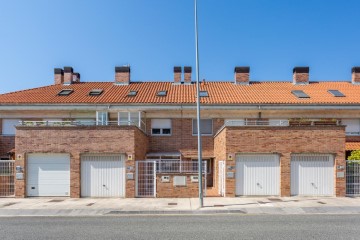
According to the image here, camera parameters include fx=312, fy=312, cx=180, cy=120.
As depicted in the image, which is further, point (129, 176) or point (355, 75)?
point (355, 75)

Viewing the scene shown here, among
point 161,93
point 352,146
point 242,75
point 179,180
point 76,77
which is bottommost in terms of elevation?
point 179,180

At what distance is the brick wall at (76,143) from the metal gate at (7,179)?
0.78 m

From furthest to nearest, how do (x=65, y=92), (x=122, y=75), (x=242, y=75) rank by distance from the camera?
(x=122, y=75) < (x=242, y=75) < (x=65, y=92)

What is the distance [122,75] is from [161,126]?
24.1 feet

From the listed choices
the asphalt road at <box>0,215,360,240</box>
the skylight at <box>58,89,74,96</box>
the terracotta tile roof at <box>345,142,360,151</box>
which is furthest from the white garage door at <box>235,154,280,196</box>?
the skylight at <box>58,89,74,96</box>

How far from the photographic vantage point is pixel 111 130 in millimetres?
16203

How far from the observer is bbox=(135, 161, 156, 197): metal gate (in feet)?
53.4

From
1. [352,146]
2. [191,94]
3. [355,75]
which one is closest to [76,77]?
[191,94]

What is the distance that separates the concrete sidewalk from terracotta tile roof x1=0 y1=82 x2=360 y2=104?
7.02m

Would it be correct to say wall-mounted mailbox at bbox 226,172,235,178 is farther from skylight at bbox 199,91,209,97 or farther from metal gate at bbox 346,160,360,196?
skylight at bbox 199,91,209,97

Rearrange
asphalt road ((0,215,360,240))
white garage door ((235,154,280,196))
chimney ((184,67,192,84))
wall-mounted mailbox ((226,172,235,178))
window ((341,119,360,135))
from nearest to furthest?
asphalt road ((0,215,360,240))
wall-mounted mailbox ((226,172,235,178))
white garage door ((235,154,280,196))
window ((341,119,360,135))
chimney ((184,67,192,84))

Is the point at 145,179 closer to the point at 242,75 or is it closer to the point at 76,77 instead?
the point at 242,75

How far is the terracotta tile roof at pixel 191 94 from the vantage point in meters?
20.4

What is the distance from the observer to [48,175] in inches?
643
